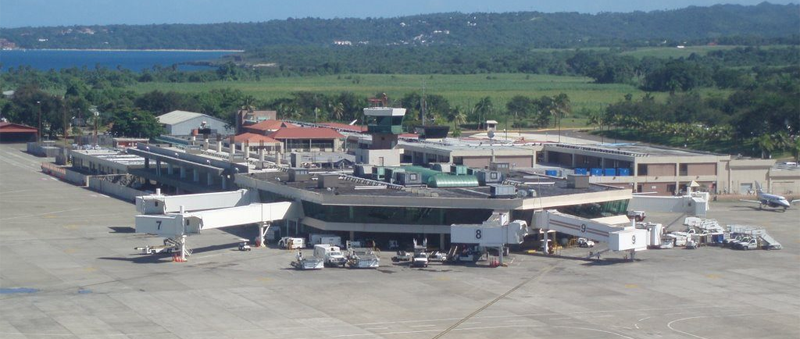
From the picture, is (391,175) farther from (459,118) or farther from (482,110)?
(482,110)

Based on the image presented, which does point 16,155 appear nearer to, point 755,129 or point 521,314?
point 755,129

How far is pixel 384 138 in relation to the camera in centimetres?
10194

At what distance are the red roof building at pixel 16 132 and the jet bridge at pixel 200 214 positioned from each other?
8891 cm

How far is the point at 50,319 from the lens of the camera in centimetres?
5728

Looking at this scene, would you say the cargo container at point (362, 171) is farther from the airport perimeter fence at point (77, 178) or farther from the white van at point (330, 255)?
the airport perimeter fence at point (77, 178)

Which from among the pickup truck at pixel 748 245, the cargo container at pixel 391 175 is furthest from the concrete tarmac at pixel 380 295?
the cargo container at pixel 391 175

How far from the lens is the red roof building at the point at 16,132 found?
550ft

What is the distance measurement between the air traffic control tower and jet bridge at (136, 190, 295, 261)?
1437 centimetres

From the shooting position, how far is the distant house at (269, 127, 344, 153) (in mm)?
133375

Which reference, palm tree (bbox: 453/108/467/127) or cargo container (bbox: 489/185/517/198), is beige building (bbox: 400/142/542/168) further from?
palm tree (bbox: 453/108/467/127)

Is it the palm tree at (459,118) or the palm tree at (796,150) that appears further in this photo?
the palm tree at (459,118)

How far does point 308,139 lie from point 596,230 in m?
64.3

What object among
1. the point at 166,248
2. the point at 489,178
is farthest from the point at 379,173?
the point at 166,248

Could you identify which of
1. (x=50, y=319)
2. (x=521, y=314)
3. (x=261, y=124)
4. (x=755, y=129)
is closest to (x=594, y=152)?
(x=755, y=129)
